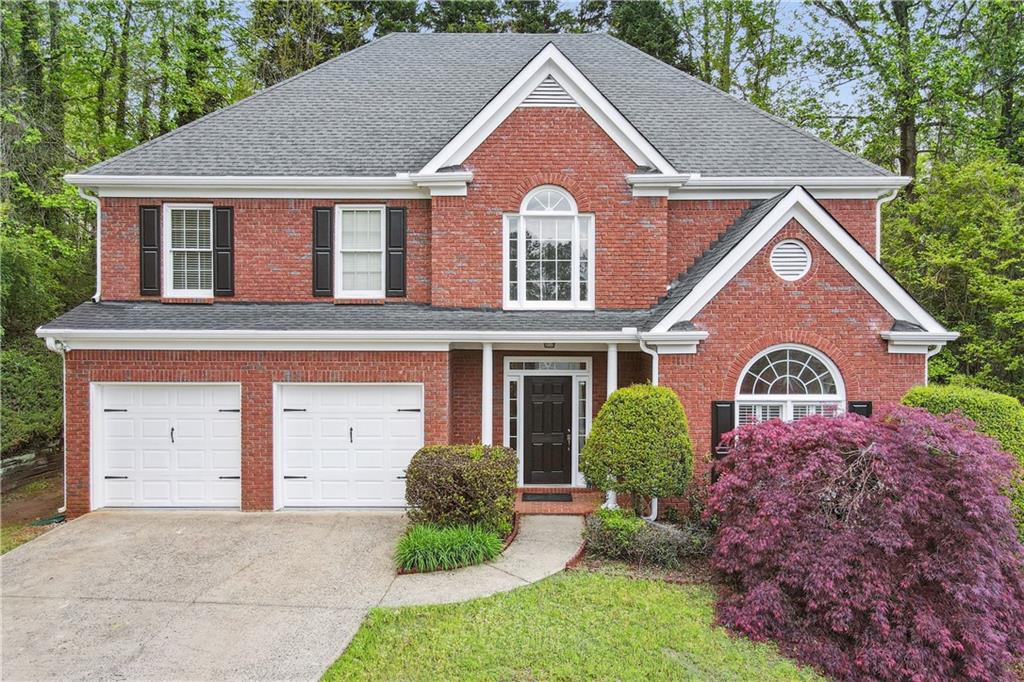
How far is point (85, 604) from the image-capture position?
6.32m

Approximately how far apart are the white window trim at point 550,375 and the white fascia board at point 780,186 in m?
4.15

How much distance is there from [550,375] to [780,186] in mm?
6228

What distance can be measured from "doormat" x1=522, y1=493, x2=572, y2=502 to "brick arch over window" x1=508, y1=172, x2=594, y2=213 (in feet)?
18.7

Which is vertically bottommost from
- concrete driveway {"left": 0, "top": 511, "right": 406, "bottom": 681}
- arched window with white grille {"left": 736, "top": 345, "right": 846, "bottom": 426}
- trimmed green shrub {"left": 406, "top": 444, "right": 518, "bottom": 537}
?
concrete driveway {"left": 0, "top": 511, "right": 406, "bottom": 681}

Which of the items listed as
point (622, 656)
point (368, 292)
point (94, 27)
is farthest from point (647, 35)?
point (622, 656)

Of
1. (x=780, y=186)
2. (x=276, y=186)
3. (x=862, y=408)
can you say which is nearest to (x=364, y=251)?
(x=276, y=186)

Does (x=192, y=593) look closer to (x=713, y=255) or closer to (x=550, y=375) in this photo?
(x=550, y=375)

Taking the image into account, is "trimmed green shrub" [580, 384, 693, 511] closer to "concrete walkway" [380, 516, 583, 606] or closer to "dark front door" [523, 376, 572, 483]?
"concrete walkway" [380, 516, 583, 606]

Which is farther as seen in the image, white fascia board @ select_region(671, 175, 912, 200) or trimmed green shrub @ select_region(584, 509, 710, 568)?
white fascia board @ select_region(671, 175, 912, 200)

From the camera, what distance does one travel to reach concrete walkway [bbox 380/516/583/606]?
6.39m

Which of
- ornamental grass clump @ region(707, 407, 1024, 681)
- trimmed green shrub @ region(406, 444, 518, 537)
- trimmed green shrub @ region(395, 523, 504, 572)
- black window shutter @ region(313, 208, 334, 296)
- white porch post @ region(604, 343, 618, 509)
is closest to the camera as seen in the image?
ornamental grass clump @ region(707, 407, 1024, 681)

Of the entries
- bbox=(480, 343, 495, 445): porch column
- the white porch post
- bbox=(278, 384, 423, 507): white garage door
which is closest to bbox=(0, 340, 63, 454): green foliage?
bbox=(278, 384, 423, 507): white garage door

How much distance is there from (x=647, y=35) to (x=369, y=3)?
12788 millimetres

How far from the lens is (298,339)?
367 inches
